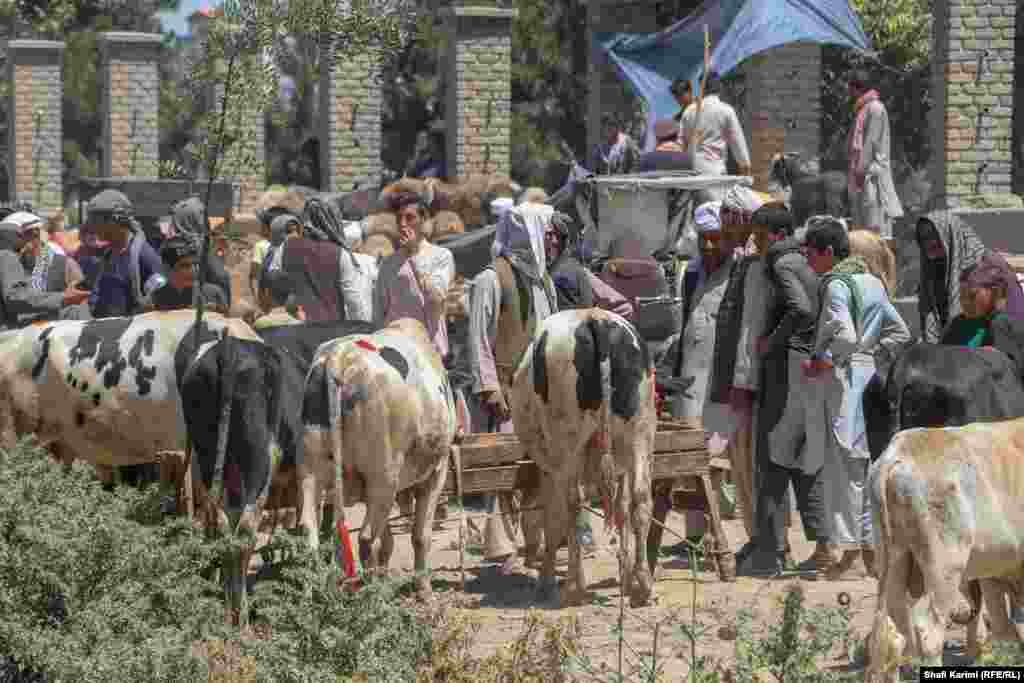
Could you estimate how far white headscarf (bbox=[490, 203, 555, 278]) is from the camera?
11.1 m

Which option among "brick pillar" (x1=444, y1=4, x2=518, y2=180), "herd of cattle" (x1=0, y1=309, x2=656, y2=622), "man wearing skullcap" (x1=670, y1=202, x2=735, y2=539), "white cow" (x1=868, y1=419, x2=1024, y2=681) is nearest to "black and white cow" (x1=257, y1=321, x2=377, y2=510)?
"herd of cattle" (x1=0, y1=309, x2=656, y2=622)

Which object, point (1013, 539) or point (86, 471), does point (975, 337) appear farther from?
point (86, 471)

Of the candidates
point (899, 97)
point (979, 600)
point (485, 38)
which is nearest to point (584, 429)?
point (979, 600)

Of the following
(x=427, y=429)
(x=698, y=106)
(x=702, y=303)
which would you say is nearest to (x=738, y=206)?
(x=702, y=303)

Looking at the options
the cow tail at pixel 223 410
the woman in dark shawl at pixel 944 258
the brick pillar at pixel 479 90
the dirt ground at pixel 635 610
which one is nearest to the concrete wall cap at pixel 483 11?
the brick pillar at pixel 479 90

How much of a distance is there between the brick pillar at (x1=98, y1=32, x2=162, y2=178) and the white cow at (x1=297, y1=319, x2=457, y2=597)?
2114cm

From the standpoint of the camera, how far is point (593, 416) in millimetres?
10195

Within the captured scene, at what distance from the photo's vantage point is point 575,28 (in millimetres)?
40500

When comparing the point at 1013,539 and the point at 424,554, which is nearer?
the point at 1013,539

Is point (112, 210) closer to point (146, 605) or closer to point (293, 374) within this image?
point (293, 374)

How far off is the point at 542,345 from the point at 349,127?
17.1m

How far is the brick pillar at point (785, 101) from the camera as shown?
972 inches

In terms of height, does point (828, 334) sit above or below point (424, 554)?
above

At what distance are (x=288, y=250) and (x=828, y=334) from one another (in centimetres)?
373
